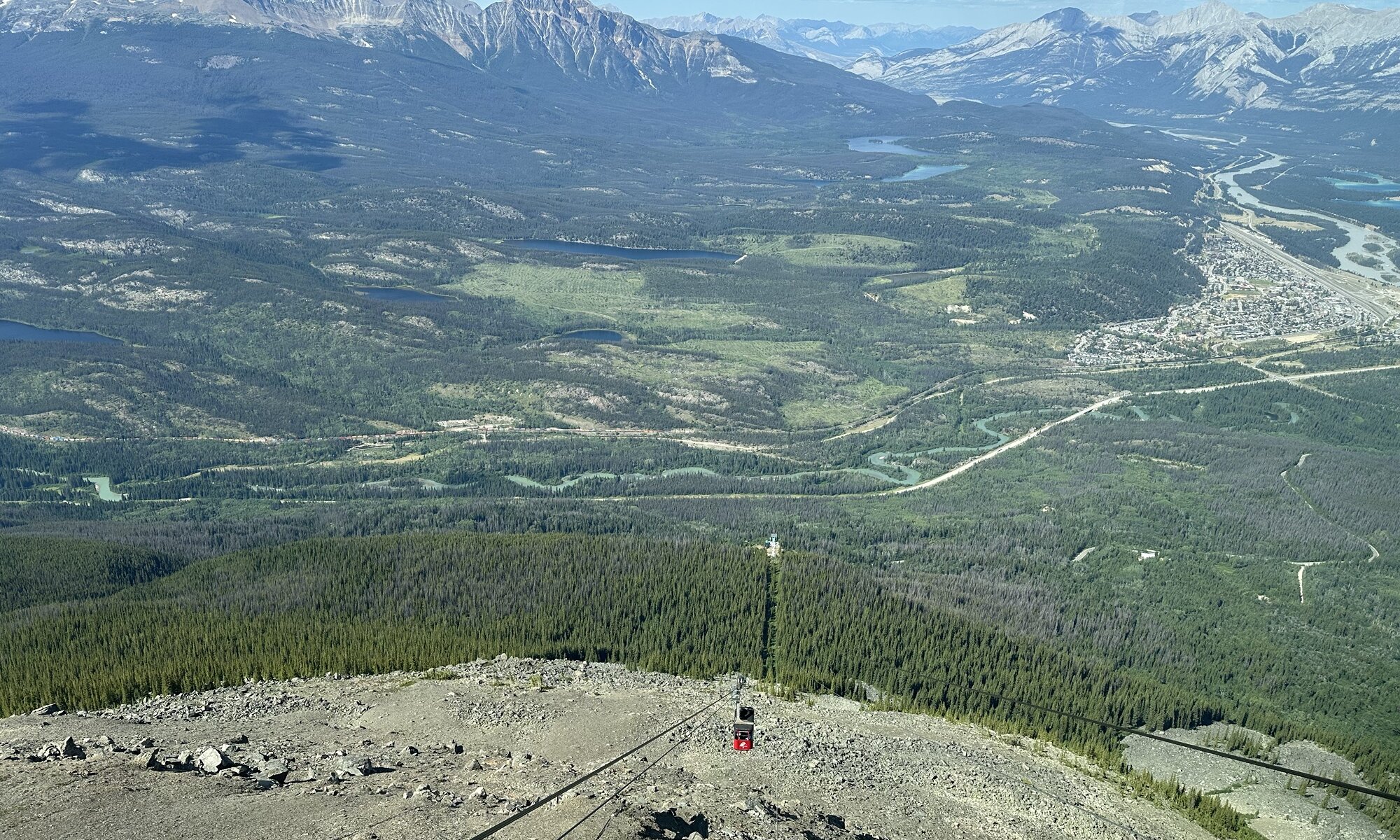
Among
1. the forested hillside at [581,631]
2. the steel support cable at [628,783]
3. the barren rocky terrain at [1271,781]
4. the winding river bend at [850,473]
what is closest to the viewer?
the steel support cable at [628,783]

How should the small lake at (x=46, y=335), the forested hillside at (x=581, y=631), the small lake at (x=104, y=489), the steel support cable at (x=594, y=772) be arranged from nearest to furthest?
the steel support cable at (x=594, y=772)
the forested hillside at (x=581, y=631)
the small lake at (x=104, y=489)
the small lake at (x=46, y=335)

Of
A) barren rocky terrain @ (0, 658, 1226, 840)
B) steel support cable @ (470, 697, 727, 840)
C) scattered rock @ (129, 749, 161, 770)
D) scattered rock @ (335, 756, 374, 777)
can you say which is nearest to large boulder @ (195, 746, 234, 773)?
barren rocky terrain @ (0, 658, 1226, 840)

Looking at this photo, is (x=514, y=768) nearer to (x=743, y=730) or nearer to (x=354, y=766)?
(x=354, y=766)

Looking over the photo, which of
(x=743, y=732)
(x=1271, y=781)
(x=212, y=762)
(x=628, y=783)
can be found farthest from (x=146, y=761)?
(x=1271, y=781)

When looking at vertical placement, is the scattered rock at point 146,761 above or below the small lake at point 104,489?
above

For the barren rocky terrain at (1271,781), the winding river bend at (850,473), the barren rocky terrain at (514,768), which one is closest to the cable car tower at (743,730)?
the barren rocky terrain at (514,768)

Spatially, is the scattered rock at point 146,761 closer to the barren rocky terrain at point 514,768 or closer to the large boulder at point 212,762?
the barren rocky terrain at point 514,768
